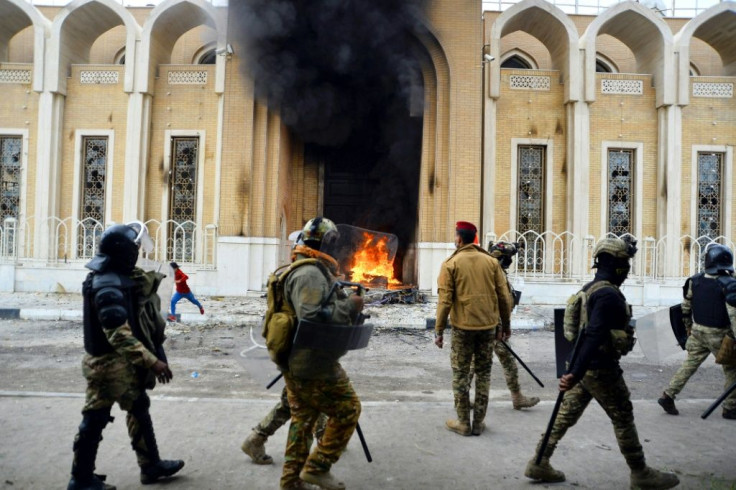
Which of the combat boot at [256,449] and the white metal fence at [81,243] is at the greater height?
the white metal fence at [81,243]

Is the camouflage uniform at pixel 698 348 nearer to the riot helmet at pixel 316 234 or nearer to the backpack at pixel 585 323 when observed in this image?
the backpack at pixel 585 323

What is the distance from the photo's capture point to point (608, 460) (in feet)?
12.1

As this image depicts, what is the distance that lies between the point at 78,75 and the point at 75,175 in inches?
112

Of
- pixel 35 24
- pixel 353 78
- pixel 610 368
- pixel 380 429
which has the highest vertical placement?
pixel 35 24

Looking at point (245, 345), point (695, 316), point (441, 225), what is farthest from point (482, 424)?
point (441, 225)

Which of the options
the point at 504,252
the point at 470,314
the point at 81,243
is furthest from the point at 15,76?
the point at 470,314

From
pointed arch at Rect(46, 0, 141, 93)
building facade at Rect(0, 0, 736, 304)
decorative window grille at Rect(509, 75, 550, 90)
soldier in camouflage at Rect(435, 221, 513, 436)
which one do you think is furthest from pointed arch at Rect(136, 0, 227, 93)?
soldier in camouflage at Rect(435, 221, 513, 436)

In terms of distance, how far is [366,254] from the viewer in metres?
11.4

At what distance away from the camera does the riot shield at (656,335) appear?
438 centimetres

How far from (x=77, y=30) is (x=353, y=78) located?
26.6ft

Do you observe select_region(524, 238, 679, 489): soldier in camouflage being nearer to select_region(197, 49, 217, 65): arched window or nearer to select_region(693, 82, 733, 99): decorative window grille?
select_region(693, 82, 733, 99): decorative window grille

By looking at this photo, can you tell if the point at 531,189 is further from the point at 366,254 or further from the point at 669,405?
the point at 669,405

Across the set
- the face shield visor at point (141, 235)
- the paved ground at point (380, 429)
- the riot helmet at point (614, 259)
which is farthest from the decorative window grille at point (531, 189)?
the face shield visor at point (141, 235)

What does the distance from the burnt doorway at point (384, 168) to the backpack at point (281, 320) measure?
1120 centimetres
